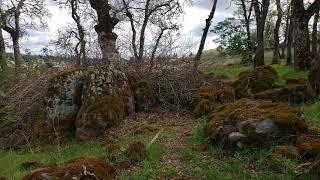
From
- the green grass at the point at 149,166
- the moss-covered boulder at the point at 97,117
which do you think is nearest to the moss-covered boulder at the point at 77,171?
the green grass at the point at 149,166

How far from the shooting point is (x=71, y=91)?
13.1 metres

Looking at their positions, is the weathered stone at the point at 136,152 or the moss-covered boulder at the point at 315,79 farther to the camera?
the moss-covered boulder at the point at 315,79

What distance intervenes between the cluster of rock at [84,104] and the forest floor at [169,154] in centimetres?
36

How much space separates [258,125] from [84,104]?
539 centimetres

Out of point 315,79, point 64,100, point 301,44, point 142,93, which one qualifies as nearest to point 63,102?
point 64,100

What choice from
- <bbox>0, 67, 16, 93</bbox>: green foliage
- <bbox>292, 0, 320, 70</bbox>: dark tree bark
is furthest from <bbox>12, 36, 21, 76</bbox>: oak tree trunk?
<bbox>292, 0, 320, 70</bbox>: dark tree bark

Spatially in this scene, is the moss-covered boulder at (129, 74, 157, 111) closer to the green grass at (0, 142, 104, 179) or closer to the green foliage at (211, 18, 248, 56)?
the green grass at (0, 142, 104, 179)

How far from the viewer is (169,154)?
372 inches

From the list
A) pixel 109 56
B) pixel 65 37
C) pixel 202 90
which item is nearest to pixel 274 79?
pixel 202 90

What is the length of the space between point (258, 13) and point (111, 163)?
788 inches

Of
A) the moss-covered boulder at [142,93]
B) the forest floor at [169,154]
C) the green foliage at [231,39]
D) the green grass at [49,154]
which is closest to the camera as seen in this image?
the forest floor at [169,154]

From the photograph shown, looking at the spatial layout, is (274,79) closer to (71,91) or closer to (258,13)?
(71,91)

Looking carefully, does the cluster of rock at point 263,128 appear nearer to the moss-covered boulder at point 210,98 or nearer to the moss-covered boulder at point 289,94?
the moss-covered boulder at point 210,98

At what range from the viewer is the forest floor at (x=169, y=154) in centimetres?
791
